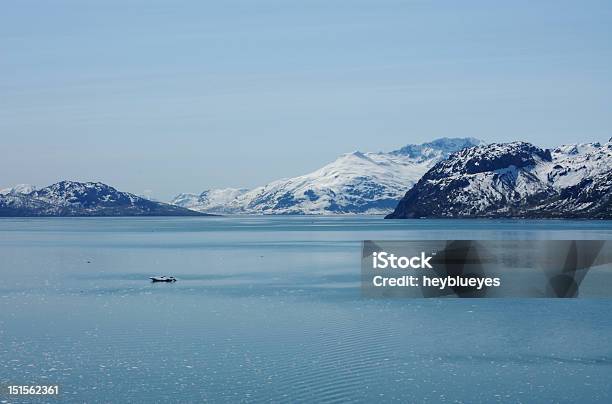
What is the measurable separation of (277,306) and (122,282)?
1622 inches

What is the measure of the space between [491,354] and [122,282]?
252ft

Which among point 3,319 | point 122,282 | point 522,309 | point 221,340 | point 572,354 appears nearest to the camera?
point 572,354

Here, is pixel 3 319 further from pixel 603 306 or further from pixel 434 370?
pixel 603 306

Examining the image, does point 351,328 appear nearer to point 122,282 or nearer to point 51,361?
point 51,361

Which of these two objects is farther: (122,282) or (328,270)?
(328,270)

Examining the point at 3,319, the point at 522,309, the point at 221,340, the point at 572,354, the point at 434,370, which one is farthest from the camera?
the point at 522,309

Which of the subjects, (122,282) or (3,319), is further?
(122,282)

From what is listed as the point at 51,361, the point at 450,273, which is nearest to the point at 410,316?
the point at 51,361

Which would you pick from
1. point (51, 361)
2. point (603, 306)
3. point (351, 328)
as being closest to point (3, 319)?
point (51, 361)

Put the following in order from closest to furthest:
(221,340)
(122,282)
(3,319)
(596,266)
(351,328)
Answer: (221,340) → (351,328) → (3,319) → (122,282) → (596,266)

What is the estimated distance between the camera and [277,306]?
96250 millimetres

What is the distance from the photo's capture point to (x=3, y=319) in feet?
276

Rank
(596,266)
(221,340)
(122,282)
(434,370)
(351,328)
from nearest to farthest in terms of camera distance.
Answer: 1. (434,370)
2. (221,340)
3. (351,328)
4. (122,282)
5. (596,266)

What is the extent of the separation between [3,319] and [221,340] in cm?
2745
